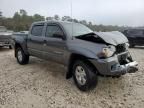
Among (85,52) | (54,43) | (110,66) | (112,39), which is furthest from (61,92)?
(112,39)

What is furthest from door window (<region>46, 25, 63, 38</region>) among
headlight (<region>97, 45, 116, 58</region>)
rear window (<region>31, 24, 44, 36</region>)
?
headlight (<region>97, 45, 116, 58</region>)

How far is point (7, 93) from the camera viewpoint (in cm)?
495

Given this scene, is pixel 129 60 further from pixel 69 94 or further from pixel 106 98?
pixel 69 94

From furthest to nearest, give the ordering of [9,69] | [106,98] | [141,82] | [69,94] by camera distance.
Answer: [9,69] → [141,82] → [69,94] → [106,98]

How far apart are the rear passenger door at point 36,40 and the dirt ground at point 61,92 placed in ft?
2.67

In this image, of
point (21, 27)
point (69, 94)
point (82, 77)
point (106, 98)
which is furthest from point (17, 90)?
point (21, 27)

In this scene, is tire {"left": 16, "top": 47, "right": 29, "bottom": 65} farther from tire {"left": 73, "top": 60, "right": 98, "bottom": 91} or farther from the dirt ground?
tire {"left": 73, "top": 60, "right": 98, "bottom": 91}

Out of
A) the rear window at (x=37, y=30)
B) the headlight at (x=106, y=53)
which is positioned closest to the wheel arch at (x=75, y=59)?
the headlight at (x=106, y=53)

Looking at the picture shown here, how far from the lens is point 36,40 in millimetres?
6852

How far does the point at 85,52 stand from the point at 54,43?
1.45m

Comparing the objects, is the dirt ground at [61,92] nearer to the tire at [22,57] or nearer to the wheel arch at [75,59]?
the wheel arch at [75,59]

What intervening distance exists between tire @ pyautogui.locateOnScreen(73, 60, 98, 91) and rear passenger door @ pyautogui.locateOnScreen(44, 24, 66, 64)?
759 millimetres

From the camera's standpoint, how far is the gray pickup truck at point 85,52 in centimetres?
451

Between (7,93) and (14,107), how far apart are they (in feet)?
2.94
